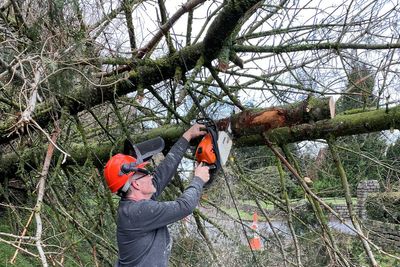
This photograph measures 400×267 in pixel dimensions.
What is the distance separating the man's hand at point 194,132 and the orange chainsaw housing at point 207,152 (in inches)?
6.4

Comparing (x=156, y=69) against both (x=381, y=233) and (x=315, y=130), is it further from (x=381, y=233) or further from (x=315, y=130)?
(x=381, y=233)

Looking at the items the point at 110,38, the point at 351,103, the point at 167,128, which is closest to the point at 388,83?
the point at 351,103

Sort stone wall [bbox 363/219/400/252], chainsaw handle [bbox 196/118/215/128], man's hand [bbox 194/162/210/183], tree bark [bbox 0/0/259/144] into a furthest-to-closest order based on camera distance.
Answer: stone wall [bbox 363/219/400/252] < chainsaw handle [bbox 196/118/215/128] < man's hand [bbox 194/162/210/183] < tree bark [bbox 0/0/259/144]

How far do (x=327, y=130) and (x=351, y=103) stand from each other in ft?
2.81

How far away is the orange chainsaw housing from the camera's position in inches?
110

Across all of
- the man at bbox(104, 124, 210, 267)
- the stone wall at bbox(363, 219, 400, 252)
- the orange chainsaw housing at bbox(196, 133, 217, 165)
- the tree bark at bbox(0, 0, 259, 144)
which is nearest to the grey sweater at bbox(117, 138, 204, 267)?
the man at bbox(104, 124, 210, 267)

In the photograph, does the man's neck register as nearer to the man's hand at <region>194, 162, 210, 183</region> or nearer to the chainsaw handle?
the man's hand at <region>194, 162, 210, 183</region>

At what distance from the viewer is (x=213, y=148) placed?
2801mm

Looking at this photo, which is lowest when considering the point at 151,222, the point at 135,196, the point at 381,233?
the point at 381,233

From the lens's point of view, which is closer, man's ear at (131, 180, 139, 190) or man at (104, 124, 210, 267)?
man at (104, 124, 210, 267)

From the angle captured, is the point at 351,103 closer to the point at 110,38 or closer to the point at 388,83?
the point at 388,83

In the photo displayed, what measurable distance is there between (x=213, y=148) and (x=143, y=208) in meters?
0.57

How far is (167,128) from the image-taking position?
11.2ft

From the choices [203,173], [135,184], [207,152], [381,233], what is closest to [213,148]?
[207,152]
